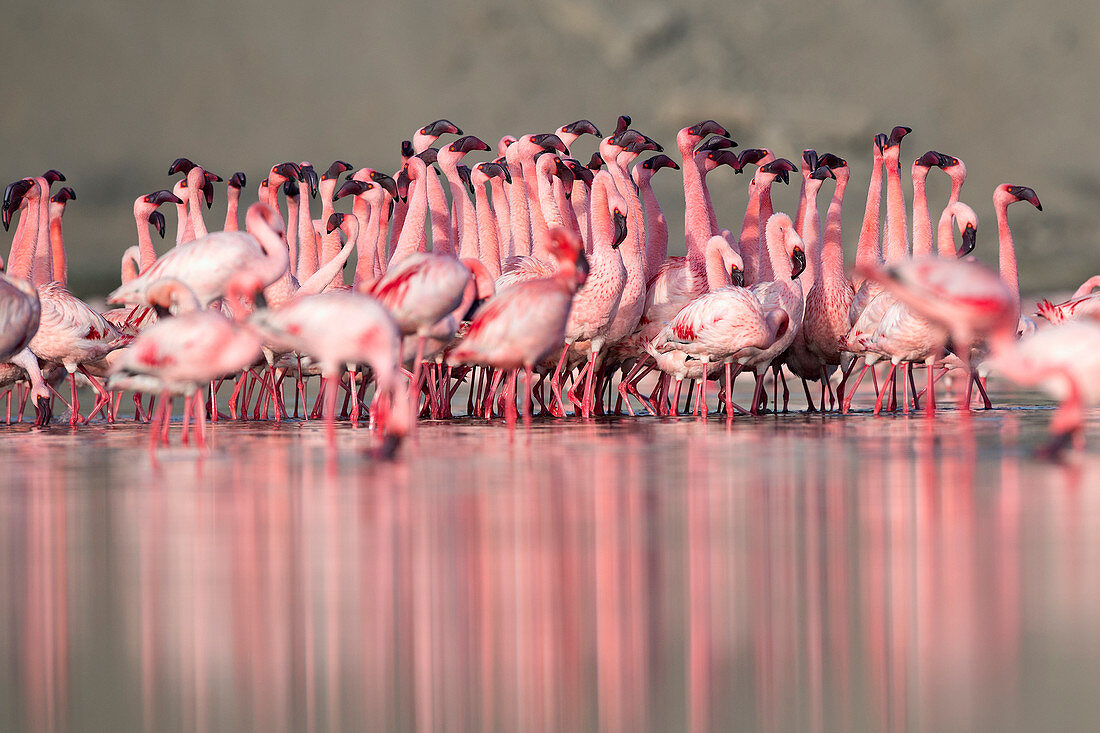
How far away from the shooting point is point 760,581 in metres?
3.86

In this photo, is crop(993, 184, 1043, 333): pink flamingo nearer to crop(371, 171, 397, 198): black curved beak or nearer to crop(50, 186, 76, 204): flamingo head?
crop(371, 171, 397, 198): black curved beak

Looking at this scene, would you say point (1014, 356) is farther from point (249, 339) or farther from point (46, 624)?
point (46, 624)

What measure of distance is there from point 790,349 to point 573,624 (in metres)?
13.2

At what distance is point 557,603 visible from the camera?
3607mm

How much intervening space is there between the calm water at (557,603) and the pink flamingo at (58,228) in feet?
36.4

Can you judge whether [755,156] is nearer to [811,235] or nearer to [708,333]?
[811,235]

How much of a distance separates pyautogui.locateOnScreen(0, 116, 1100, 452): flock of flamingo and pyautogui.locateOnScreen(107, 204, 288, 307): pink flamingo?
0.02 m

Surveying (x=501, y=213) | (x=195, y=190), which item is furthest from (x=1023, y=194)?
(x=195, y=190)

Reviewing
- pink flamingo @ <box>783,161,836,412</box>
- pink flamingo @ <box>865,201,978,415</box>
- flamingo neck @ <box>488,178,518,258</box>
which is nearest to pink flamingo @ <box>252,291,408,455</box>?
pink flamingo @ <box>865,201,978,415</box>

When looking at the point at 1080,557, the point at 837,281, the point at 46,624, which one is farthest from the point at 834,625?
the point at 837,281

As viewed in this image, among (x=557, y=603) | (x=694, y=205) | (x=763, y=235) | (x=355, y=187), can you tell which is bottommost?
(x=557, y=603)

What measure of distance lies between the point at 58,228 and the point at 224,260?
28.4ft

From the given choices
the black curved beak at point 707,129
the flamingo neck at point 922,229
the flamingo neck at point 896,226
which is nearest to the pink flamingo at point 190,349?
the flamingo neck at point 896,226

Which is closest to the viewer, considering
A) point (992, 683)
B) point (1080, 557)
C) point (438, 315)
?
point (992, 683)
